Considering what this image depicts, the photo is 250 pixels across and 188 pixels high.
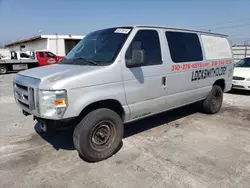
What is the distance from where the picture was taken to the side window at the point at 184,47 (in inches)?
168

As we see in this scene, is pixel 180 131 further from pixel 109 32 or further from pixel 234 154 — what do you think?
pixel 109 32

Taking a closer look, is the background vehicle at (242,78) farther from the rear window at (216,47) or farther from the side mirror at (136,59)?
the side mirror at (136,59)

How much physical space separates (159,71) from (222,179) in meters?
2.05

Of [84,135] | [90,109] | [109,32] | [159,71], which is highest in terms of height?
[109,32]

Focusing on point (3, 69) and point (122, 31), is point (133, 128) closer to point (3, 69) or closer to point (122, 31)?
point (122, 31)

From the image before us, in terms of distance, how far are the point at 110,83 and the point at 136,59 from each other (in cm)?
57

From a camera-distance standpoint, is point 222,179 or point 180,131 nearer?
point 222,179

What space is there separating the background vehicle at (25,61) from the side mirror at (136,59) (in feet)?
59.2

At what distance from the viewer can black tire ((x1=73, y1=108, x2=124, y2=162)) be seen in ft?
10.3

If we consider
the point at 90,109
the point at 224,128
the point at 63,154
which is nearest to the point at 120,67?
the point at 90,109

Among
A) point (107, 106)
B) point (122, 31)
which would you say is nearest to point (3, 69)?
point (122, 31)

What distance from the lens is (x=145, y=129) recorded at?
477cm

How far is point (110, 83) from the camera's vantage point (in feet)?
10.8

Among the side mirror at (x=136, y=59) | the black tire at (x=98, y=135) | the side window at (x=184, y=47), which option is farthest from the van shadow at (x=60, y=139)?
the side window at (x=184, y=47)
